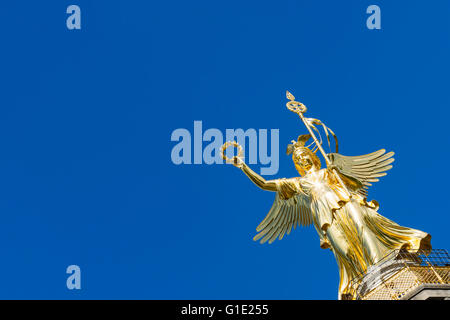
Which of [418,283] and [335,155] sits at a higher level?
[335,155]

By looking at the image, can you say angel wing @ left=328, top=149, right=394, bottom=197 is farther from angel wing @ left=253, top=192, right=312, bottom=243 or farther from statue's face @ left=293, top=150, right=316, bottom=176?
angel wing @ left=253, top=192, right=312, bottom=243

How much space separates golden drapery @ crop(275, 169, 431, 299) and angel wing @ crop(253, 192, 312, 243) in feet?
3.08

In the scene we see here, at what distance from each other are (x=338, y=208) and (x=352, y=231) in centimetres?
111

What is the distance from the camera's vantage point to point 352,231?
806 inches

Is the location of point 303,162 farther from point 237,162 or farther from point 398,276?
point 398,276

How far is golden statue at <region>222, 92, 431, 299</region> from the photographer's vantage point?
19844mm

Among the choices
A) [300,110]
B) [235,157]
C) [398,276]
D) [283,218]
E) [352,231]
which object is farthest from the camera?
[300,110]

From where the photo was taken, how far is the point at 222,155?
75.4ft

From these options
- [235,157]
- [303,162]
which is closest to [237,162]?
[235,157]

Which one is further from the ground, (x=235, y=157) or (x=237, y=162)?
(x=235, y=157)
